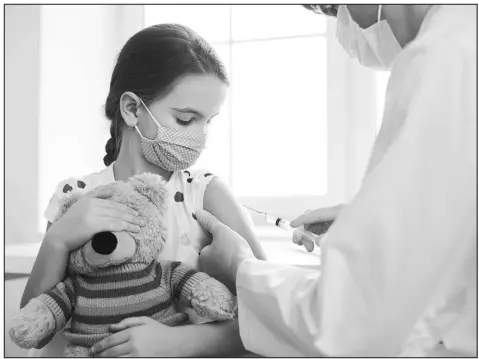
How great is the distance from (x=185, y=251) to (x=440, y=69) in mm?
753

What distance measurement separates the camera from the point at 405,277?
72cm

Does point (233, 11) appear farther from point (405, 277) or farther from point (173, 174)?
point (405, 277)

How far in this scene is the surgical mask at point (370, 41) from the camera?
→ 1.00m

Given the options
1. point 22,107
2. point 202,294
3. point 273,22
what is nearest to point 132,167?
point 202,294

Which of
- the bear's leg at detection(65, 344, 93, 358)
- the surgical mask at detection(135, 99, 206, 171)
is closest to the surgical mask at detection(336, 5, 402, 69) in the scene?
the surgical mask at detection(135, 99, 206, 171)

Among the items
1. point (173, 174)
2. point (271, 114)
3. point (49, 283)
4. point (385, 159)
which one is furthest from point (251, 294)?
point (271, 114)

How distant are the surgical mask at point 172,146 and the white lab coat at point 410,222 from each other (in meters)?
0.63

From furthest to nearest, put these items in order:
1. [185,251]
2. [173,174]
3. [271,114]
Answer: [271,114]
[173,174]
[185,251]

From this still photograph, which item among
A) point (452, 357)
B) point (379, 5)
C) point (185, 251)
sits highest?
point (379, 5)

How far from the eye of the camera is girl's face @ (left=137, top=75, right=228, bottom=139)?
1.28 m

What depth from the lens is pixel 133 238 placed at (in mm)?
1016

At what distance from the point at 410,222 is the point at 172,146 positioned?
73 cm

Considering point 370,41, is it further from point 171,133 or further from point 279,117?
point 279,117

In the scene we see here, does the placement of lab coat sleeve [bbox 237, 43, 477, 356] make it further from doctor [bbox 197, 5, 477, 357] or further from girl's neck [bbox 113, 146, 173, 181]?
girl's neck [bbox 113, 146, 173, 181]
